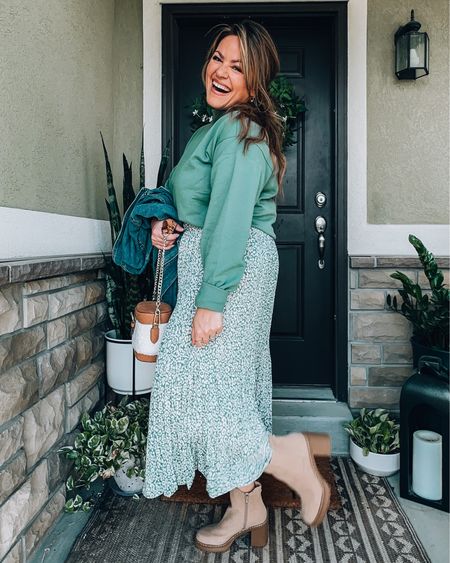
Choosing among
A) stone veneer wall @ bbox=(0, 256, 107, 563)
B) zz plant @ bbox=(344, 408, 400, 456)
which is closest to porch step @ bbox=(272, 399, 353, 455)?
zz plant @ bbox=(344, 408, 400, 456)

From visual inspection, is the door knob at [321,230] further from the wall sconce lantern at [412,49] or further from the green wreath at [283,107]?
the wall sconce lantern at [412,49]

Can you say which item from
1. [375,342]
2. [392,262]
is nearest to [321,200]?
[392,262]

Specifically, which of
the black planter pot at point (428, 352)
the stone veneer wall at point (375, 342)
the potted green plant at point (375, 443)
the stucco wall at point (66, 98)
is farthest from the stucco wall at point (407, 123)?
the stucco wall at point (66, 98)

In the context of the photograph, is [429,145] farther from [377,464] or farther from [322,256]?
[377,464]

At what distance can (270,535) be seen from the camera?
5.69 feet

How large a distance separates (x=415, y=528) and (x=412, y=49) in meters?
2.16

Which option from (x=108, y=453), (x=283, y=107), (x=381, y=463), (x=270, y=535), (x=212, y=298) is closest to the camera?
(x=212, y=298)

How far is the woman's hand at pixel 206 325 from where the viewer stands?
140 cm

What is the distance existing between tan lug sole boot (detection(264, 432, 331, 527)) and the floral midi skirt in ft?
0.15

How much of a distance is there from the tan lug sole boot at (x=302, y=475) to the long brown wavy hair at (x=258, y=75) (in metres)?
0.92

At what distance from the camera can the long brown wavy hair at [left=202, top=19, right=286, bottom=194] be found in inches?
58.0

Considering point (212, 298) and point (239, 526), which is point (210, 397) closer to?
point (212, 298)

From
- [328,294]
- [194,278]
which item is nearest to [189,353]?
[194,278]

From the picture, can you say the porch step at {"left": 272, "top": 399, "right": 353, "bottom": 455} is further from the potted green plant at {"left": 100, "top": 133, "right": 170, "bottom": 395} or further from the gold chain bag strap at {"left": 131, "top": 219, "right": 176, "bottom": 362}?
the gold chain bag strap at {"left": 131, "top": 219, "right": 176, "bottom": 362}
